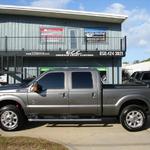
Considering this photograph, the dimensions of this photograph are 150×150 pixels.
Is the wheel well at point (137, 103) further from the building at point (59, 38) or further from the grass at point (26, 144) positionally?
the building at point (59, 38)

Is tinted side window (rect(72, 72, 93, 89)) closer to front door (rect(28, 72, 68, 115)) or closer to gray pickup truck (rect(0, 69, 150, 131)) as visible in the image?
gray pickup truck (rect(0, 69, 150, 131))

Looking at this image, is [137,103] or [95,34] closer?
[137,103]

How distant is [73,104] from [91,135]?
121 centimetres

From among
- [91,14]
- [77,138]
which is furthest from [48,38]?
[77,138]

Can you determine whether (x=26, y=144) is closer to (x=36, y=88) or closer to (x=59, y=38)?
(x=36, y=88)

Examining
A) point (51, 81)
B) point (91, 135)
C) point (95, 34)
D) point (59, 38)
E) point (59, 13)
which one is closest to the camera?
point (91, 135)

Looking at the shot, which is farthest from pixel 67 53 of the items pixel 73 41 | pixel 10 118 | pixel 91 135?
pixel 91 135

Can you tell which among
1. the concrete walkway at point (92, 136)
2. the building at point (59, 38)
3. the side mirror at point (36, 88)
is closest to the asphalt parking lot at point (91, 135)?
the concrete walkway at point (92, 136)

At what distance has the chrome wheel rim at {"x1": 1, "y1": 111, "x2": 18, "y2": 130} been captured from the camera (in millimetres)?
11805

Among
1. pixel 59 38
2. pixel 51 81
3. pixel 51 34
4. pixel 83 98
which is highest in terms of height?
pixel 51 34

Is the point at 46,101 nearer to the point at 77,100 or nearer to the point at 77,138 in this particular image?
the point at 77,100

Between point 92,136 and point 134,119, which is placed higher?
point 134,119

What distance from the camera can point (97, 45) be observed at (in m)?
28.7

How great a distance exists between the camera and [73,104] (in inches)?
466
